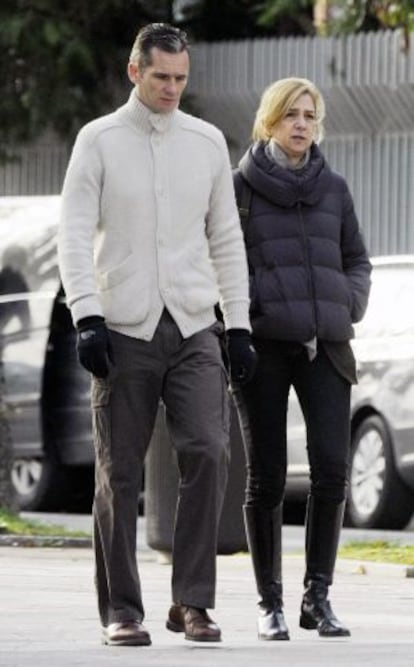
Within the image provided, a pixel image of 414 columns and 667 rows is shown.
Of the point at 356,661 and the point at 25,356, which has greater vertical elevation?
the point at 356,661

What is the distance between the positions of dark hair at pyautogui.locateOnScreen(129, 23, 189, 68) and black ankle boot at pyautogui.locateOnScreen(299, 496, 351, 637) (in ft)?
5.45

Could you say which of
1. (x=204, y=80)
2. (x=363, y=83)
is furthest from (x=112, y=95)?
(x=363, y=83)

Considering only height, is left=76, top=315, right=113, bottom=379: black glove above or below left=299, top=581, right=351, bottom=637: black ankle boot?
above

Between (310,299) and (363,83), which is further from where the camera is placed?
(363,83)

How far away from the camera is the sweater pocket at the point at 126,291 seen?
9.06 metres

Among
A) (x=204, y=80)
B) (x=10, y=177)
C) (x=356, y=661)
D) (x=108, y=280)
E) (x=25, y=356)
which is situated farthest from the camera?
(x=10, y=177)

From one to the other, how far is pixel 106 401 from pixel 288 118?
127cm

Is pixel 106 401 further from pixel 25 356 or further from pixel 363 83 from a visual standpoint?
pixel 363 83

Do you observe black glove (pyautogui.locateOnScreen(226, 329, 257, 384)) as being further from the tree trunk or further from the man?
the tree trunk

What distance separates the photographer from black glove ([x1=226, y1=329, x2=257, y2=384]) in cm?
912

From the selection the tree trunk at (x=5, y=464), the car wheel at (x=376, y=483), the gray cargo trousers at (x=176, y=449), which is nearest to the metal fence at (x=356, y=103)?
the car wheel at (x=376, y=483)

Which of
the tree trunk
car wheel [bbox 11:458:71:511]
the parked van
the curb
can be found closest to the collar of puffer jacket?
the curb

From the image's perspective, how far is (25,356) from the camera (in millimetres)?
20109

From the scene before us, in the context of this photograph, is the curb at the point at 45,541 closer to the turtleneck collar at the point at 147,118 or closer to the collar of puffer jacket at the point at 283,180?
the collar of puffer jacket at the point at 283,180
